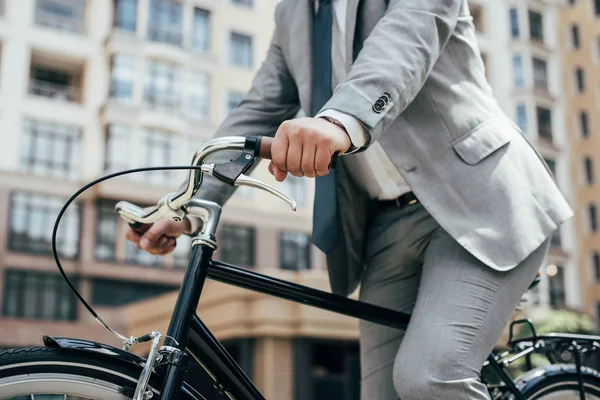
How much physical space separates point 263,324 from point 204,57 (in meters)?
15.9

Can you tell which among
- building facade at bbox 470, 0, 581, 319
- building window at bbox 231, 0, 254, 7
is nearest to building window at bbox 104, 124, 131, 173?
building window at bbox 231, 0, 254, 7

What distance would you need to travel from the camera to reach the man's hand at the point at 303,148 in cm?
125

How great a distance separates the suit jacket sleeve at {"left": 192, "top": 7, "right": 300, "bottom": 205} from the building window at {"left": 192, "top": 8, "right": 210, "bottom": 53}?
2155 cm

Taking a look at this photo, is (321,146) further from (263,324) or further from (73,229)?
(73,229)

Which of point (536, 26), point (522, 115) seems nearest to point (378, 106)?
point (522, 115)

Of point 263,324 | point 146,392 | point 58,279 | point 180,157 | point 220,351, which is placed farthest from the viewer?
point 180,157

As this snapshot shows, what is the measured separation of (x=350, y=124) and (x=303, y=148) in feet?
0.42

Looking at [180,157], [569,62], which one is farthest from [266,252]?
[569,62]

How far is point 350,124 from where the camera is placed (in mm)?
1342

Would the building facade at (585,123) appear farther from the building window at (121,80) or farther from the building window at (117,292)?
the building window at (121,80)

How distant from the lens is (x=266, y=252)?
23.0 meters

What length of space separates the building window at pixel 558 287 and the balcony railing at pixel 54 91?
1679cm

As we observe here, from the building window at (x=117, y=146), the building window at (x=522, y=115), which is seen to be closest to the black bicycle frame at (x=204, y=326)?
the building window at (x=117, y=146)

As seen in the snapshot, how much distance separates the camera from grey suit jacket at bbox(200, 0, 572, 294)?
58.1 inches
